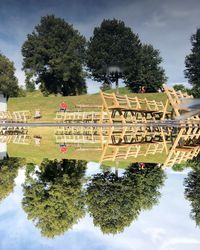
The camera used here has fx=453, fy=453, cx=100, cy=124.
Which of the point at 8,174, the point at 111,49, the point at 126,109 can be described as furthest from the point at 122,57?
the point at 8,174

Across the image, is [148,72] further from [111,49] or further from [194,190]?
[194,190]

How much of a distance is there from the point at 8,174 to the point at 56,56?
5144 centimetres

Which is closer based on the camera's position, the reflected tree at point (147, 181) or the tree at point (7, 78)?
the reflected tree at point (147, 181)

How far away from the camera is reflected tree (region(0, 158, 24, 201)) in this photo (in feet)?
25.0

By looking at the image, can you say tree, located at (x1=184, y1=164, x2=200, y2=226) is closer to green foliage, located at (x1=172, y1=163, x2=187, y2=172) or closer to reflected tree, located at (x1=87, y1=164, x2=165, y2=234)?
green foliage, located at (x1=172, y1=163, x2=187, y2=172)

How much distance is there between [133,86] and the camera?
60375mm

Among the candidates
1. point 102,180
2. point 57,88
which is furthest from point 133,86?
point 102,180

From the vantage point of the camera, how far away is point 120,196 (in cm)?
696

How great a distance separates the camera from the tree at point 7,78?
61.9 m

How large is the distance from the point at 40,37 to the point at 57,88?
714cm

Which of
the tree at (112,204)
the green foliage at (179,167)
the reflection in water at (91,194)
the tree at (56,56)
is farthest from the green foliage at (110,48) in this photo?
the tree at (112,204)

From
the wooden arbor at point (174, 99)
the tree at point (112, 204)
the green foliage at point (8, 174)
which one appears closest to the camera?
the tree at point (112, 204)

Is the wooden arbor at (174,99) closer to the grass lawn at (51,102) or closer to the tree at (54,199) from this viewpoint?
the tree at (54,199)

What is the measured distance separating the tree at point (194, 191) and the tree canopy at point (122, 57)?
50.3 m
